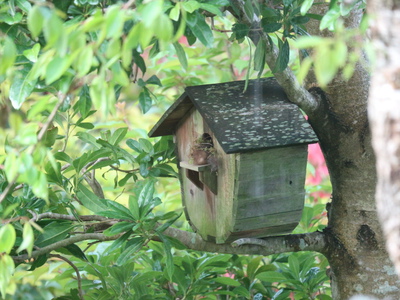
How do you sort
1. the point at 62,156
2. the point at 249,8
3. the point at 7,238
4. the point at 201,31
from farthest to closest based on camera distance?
the point at 62,156 < the point at 249,8 < the point at 201,31 < the point at 7,238

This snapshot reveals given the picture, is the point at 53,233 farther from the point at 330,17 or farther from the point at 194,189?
the point at 330,17

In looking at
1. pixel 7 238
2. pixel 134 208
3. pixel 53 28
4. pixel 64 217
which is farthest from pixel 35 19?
pixel 64 217

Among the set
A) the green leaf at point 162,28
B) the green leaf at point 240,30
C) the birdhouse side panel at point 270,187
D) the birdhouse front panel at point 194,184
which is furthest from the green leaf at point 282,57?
the green leaf at point 162,28

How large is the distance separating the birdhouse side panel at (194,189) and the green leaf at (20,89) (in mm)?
594

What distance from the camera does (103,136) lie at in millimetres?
1847

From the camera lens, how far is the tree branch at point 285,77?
57.3 inches

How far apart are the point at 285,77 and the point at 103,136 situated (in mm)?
653

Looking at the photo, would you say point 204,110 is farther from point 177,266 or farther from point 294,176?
point 177,266

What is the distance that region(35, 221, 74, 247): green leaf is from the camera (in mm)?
1557

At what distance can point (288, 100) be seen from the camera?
1630 millimetres

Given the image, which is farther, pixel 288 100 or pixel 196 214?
pixel 196 214

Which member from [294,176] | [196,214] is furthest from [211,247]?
[294,176]

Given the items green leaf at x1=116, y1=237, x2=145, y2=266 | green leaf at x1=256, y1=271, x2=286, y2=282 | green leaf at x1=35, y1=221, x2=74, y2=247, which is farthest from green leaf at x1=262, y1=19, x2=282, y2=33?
green leaf at x1=256, y1=271, x2=286, y2=282

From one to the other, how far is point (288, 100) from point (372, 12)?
Result: 2.86ft
